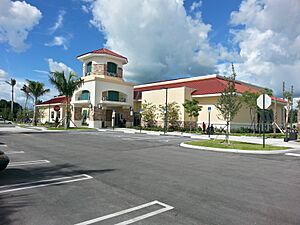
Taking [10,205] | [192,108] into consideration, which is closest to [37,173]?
[10,205]

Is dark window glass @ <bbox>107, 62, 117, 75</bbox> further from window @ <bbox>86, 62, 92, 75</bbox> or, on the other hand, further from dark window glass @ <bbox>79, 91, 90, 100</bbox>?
dark window glass @ <bbox>79, 91, 90, 100</bbox>

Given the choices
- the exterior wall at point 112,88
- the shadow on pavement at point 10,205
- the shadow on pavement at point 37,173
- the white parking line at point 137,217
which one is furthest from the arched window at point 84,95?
the white parking line at point 137,217

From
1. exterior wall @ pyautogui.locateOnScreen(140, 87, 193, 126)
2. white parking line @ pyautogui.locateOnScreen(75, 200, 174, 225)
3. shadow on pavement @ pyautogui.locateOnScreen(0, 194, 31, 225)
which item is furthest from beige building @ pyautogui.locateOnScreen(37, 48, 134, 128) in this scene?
white parking line @ pyautogui.locateOnScreen(75, 200, 174, 225)

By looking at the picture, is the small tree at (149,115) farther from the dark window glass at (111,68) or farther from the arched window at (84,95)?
the arched window at (84,95)

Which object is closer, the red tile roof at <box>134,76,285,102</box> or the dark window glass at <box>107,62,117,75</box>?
the red tile roof at <box>134,76,285,102</box>

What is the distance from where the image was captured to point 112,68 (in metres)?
38.7

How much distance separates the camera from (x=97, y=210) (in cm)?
441

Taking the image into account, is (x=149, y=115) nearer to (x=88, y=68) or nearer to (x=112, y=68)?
(x=112, y=68)

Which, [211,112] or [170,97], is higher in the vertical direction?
[170,97]

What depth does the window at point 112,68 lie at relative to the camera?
38031 millimetres

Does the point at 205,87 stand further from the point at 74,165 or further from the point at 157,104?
the point at 74,165

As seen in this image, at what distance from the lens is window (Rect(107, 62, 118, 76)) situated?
3803 cm

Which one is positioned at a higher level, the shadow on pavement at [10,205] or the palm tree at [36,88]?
the palm tree at [36,88]

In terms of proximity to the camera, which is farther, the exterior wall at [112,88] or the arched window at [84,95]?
the arched window at [84,95]
